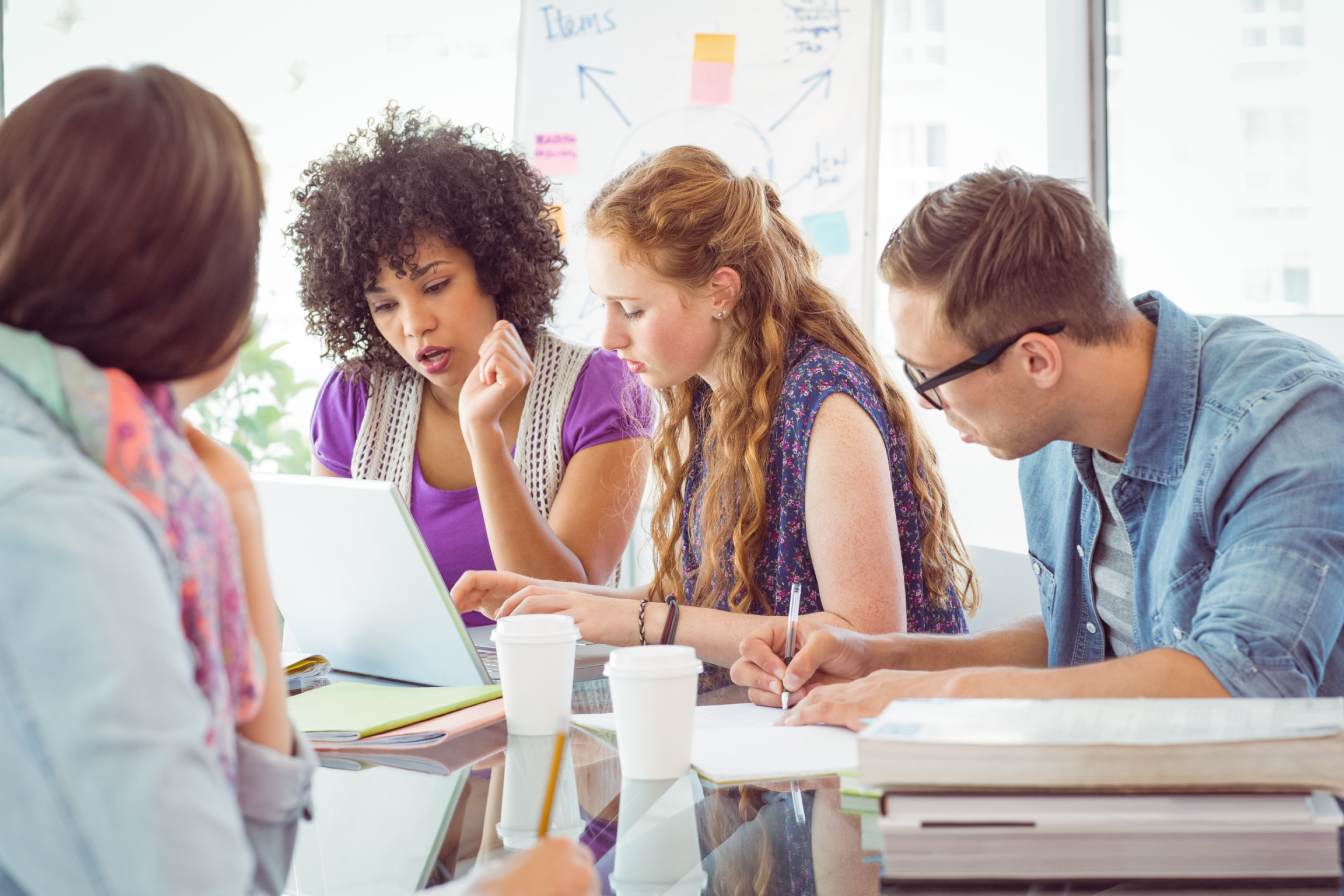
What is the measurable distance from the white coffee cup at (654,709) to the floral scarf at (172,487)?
17.3 inches

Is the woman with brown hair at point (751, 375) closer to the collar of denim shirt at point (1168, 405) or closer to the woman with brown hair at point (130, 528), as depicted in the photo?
the collar of denim shirt at point (1168, 405)

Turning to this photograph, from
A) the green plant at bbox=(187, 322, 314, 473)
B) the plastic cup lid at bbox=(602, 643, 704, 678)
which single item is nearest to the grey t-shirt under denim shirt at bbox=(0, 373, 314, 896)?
the plastic cup lid at bbox=(602, 643, 704, 678)

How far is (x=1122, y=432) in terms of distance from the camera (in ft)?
4.14

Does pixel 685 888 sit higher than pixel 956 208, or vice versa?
pixel 956 208

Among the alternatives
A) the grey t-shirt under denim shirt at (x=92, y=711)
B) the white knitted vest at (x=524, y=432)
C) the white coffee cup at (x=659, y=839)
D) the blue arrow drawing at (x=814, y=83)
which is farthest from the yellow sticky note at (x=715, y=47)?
the grey t-shirt under denim shirt at (x=92, y=711)

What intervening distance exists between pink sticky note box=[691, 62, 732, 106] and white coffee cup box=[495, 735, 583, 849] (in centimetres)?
200

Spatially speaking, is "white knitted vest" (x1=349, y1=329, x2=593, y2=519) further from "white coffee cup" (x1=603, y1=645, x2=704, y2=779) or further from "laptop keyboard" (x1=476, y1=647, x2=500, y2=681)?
"white coffee cup" (x1=603, y1=645, x2=704, y2=779)

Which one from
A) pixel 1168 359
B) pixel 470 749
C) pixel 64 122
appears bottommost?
pixel 470 749

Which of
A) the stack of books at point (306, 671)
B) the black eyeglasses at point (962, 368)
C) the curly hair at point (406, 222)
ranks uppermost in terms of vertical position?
the curly hair at point (406, 222)

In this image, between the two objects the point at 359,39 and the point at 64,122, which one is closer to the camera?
the point at 64,122

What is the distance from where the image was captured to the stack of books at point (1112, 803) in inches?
28.8

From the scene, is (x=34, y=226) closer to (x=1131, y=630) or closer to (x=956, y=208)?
(x=956, y=208)

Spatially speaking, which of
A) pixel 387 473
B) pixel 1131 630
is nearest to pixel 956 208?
pixel 1131 630

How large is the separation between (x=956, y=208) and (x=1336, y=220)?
54.9 inches
